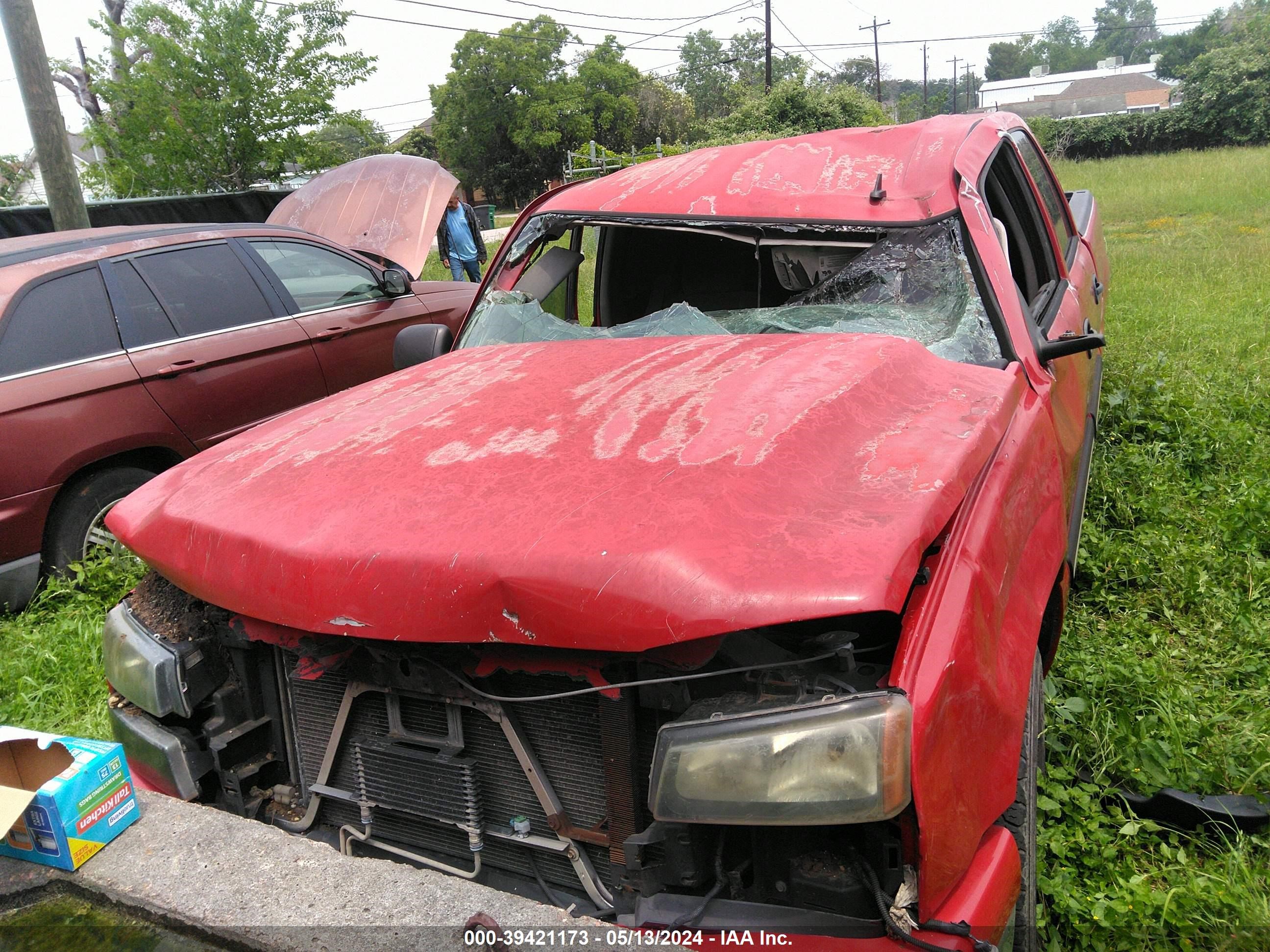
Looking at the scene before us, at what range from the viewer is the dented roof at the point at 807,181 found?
276 cm

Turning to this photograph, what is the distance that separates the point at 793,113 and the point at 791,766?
89.2 ft

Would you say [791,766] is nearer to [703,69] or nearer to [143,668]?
[143,668]

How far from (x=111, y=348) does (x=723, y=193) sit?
3.05 m

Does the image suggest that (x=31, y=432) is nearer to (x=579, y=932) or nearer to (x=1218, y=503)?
(x=579, y=932)

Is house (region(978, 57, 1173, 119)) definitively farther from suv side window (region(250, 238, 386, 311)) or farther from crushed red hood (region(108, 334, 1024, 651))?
crushed red hood (region(108, 334, 1024, 651))

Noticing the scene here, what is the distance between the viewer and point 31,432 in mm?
3949

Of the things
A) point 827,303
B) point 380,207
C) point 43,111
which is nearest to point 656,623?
point 827,303

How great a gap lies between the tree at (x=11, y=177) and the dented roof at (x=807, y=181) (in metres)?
21.6

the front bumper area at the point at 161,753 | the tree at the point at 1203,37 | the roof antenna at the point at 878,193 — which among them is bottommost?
the front bumper area at the point at 161,753

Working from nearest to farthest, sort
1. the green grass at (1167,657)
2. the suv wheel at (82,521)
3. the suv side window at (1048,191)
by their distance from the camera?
1. the green grass at (1167,657)
2. the suv side window at (1048,191)
3. the suv wheel at (82,521)

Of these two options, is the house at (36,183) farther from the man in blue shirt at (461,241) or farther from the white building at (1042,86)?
the white building at (1042,86)

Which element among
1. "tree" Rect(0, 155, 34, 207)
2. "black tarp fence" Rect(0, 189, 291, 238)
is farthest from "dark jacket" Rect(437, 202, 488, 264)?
"tree" Rect(0, 155, 34, 207)

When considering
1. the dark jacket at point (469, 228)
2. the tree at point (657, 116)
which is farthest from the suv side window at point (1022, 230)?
the tree at point (657, 116)

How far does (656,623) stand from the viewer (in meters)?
1.43
